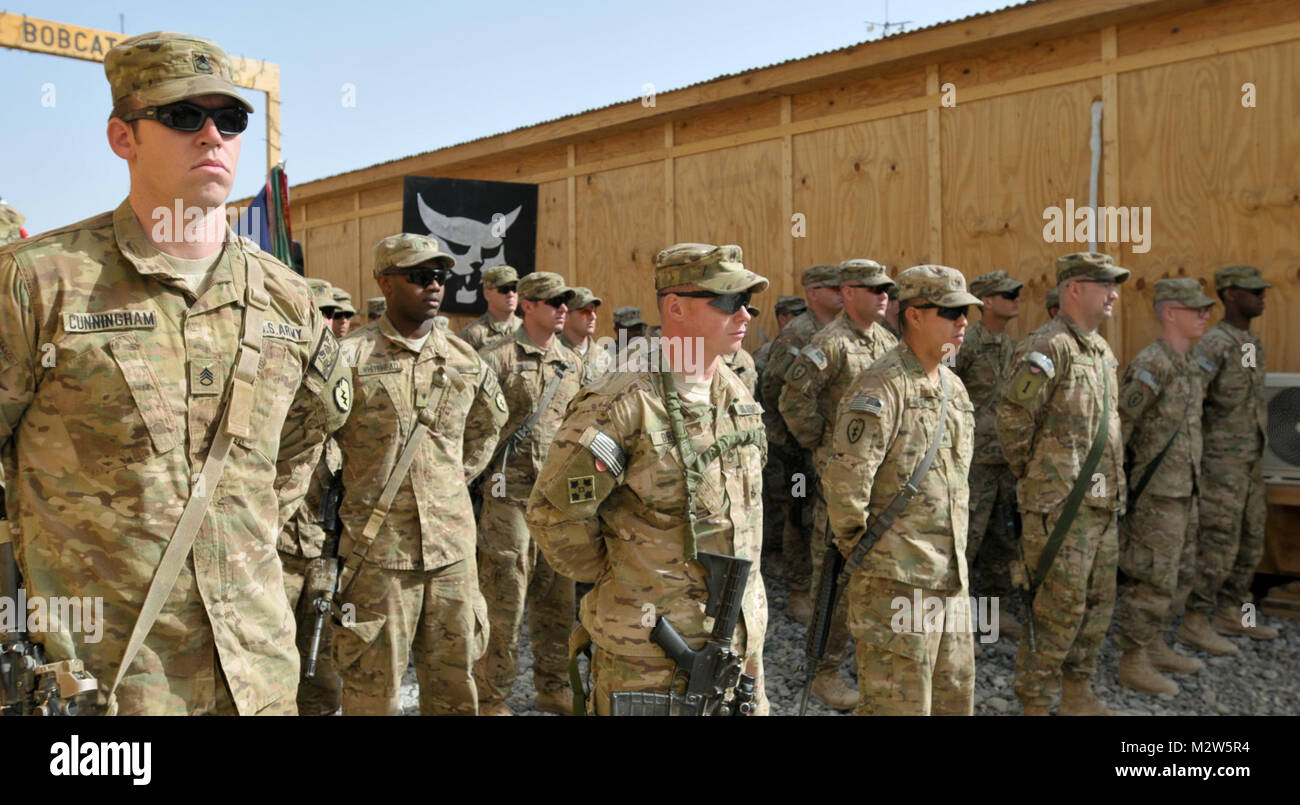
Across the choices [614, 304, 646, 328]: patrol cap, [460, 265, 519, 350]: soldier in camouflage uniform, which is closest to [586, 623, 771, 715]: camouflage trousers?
[460, 265, 519, 350]: soldier in camouflage uniform

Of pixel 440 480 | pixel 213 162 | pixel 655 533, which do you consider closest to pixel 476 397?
pixel 440 480

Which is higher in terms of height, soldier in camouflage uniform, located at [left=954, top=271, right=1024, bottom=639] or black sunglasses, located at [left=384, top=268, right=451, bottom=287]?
black sunglasses, located at [left=384, top=268, right=451, bottom=287]

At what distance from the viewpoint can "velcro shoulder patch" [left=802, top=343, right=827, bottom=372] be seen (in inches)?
266

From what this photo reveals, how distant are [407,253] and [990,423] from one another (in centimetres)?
500

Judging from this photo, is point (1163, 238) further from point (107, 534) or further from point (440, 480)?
point (107, 534)

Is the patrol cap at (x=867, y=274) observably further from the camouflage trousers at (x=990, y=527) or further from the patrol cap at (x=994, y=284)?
the camouflage trousers at (x=990, y=527)

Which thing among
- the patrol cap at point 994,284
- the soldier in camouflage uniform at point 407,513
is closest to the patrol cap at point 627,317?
the patrol cap at point 994,284

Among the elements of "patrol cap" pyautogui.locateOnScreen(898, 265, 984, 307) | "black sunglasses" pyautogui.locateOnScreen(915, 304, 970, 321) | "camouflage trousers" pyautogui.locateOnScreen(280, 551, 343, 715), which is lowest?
"camouflage trousers" pyautogui.locateOnScreen(280, 551, 343, 715)

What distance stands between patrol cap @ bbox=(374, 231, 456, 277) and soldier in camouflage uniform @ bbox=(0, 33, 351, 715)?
81.0 inches

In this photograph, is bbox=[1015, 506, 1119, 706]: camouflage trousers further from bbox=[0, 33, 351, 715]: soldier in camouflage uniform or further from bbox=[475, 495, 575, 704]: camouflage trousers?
bbox=[0, 33, 351, 715]: soldier in camouflage uniform

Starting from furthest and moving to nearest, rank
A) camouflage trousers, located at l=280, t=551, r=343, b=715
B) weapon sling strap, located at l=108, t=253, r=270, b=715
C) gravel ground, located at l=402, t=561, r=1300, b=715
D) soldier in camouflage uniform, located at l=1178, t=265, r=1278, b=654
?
soldier in camouflage uniform, located at l=1178, t=265, r=1278, b=654, gravel ground, located at l=402, t=561, r=1300, b=715, camouflage trousers, located at l=280, t=551, r=343, b=715, weapon sling strap, located at l=108, t=253, r=270, b=715

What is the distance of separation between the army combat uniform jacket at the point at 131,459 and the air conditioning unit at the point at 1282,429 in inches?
290
